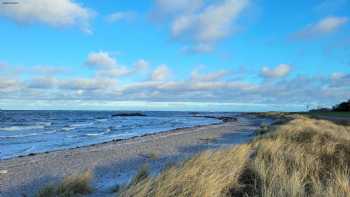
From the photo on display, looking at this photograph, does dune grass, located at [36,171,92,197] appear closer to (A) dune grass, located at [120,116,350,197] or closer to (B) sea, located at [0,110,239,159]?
(A) dune grass, located at [120,116,350,197]

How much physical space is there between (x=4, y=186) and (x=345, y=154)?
372 inches

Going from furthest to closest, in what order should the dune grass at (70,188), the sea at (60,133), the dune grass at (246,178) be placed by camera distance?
the sea at (60,133) < the dune grass at (70,188) < the dune grass at (246,178)

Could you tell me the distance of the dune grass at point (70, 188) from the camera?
6.84m

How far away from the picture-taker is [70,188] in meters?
7.18

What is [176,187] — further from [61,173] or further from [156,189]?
[61,173]

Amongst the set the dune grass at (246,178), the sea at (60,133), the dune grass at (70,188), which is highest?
the dune grass at (246,178)

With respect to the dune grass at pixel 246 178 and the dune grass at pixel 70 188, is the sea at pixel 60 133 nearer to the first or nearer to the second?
the dune grass at pixel 70 188

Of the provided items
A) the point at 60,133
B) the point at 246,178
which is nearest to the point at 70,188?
the point at 246,178

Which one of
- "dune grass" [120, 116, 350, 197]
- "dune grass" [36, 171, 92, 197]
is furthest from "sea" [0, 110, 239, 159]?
"dune grass" [120, 116, 350, 197]

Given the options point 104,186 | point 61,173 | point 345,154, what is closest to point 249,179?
point 104,186

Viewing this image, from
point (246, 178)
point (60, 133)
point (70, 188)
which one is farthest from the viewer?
point (60, 133)

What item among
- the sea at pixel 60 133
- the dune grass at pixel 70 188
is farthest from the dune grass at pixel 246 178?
the sea at pixel 60 133

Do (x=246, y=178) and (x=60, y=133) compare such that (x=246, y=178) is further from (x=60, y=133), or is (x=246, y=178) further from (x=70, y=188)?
(x=60, y=133)

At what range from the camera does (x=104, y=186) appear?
26.9 feet
